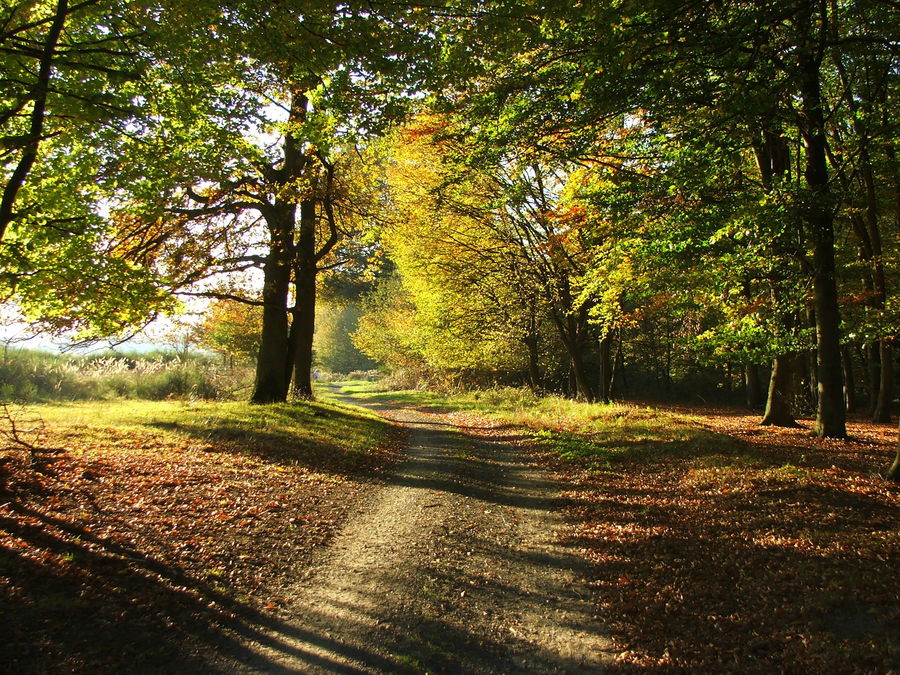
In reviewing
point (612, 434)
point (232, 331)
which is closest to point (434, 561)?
point (612, 434)

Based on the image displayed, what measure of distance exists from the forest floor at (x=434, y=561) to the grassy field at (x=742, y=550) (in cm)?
3

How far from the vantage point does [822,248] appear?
1055cm

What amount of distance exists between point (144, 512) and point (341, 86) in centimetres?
641

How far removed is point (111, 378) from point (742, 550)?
18782 mm

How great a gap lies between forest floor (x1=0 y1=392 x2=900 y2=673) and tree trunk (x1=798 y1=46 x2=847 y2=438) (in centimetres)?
170

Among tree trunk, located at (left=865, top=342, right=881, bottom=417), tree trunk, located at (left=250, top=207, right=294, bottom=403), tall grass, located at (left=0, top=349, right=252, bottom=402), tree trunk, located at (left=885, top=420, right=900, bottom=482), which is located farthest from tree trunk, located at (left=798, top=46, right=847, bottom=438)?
tall grass, located at (left=0, top=349, right=252, bottom=402)

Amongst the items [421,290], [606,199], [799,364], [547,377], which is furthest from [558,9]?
[547,377]

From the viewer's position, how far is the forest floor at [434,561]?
4.02 metres

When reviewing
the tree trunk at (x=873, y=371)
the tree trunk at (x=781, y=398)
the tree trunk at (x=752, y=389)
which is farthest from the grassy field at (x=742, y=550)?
the tree trunk at (x=752, y=389)

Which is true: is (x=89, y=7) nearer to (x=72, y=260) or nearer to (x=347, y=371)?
(x=72, y=260)

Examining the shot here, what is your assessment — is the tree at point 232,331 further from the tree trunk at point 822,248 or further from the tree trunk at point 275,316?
the tree trunk at point 822,248

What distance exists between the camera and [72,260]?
7.18m

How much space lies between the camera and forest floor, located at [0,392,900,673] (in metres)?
4.02

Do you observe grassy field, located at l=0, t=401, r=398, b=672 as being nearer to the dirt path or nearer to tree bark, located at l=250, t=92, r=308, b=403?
the dirt path
